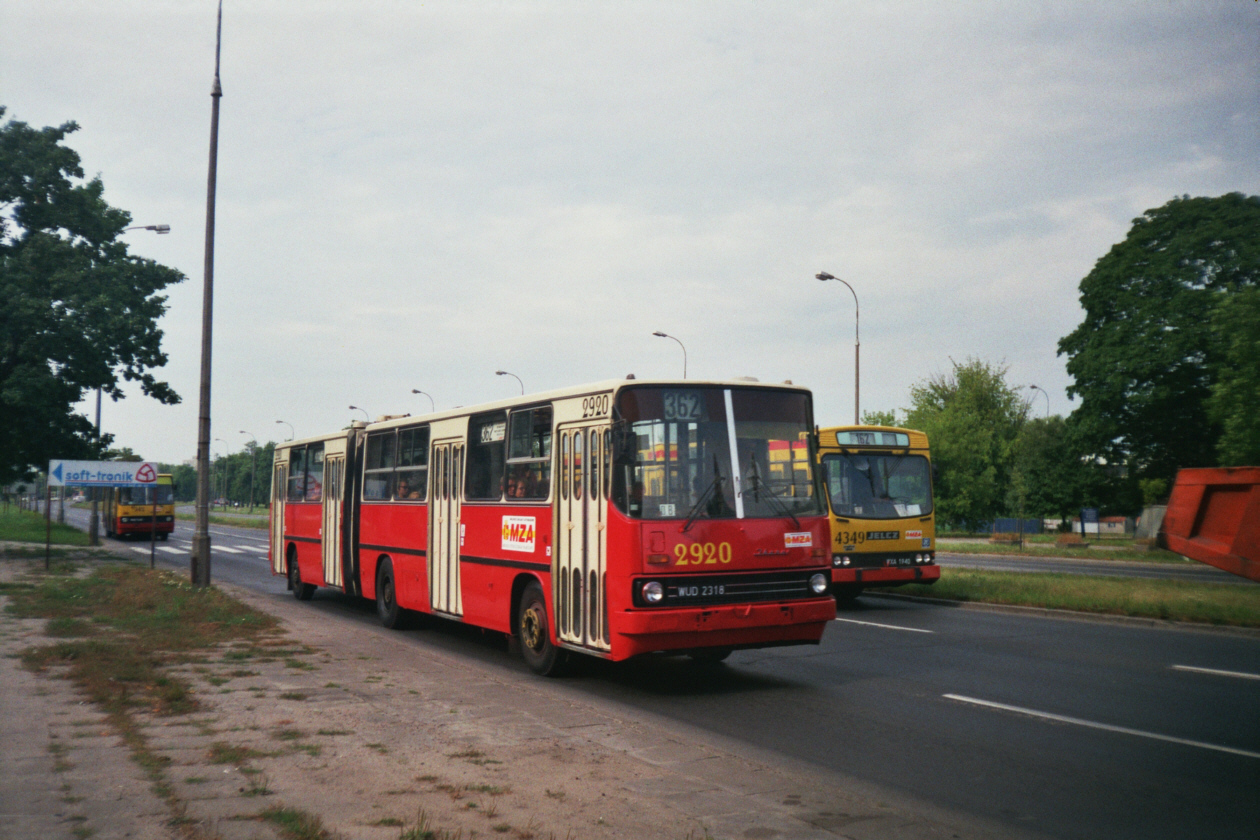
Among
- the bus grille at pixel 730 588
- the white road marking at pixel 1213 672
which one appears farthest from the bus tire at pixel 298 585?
the white road marking at pixel 1213 672

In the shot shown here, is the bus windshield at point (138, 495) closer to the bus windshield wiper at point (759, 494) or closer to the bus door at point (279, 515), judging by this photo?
the bus door at point (279, 515)

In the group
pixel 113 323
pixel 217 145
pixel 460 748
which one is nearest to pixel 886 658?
pixel 460 748

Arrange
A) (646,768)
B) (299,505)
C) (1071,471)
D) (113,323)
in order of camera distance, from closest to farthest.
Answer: (646,768) < (299,505) < (113,323) < (1071,471)

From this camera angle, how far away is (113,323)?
27750 mm

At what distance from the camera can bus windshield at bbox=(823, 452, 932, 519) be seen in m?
17.4

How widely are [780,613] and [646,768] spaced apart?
340cm

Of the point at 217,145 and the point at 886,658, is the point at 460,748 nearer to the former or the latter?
the point at 886,658

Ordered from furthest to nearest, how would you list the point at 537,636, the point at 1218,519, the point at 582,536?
1. the point at 537,636
2. the point at 582,536
3. the point at 1218,519

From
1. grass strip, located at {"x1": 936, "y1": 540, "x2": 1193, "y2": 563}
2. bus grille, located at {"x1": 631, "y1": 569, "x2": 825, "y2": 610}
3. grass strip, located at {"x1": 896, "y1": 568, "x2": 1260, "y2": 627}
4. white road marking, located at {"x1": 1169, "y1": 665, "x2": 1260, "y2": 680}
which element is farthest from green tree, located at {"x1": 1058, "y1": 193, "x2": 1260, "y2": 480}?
bus grille, located at {"x1": 631, "y1": 569, "x2": 825, "y2": 610}

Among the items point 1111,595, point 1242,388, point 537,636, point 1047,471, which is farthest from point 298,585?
point 1047,471

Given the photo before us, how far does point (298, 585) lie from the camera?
19938mm

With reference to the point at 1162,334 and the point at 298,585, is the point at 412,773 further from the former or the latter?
the point at 1162,334

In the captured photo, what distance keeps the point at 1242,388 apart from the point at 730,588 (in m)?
18.4

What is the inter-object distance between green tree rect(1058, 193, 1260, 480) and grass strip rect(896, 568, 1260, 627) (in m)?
18.5
